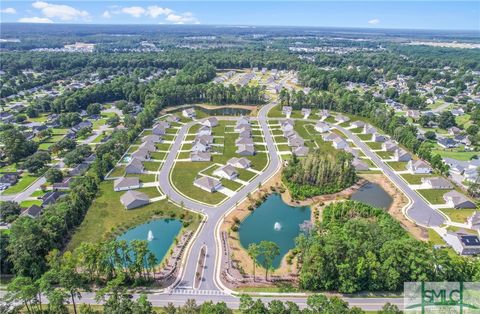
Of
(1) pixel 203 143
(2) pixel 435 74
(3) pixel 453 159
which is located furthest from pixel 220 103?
(2) pixel 435 74

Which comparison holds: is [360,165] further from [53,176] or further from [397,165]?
[53,176]

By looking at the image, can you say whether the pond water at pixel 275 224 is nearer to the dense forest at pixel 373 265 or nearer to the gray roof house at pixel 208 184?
the dense forest at pixel 373 265

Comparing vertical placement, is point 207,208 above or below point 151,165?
below

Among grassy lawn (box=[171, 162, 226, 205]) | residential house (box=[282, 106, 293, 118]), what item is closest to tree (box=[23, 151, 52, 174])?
grassy lawn (box=[171, 162, 226, 205])

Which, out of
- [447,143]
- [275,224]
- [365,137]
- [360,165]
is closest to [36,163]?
[275,224]

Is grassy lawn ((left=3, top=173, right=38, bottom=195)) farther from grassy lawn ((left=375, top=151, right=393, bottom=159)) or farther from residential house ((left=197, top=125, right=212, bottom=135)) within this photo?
grassy lawn ((left=375, top=151, right=393, bottom=159))

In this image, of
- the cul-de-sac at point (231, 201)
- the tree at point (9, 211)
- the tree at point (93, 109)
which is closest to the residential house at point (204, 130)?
the cul-de-sac at point (231, 201)

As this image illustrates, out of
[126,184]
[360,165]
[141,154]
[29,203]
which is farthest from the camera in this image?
[141,154]
